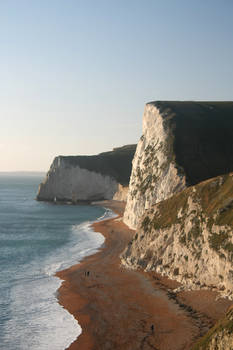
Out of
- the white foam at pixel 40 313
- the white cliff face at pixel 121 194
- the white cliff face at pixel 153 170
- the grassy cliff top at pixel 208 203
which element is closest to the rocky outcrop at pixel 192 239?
the grassy cliff top at pixel 208 203

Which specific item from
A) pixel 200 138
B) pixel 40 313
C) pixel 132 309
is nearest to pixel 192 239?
pixel 132 309

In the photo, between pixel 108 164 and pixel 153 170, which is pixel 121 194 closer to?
pixel 108 164

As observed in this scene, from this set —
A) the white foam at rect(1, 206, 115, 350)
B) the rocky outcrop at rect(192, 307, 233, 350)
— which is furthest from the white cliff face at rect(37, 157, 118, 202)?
the rocky outcrop at rect(192, 307, 233, 350)

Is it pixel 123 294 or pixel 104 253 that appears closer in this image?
pixel 123 294

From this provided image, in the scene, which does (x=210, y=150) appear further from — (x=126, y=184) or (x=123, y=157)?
(x=123, y=157)

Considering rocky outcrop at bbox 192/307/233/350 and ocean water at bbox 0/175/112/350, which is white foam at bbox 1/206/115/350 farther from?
rocky outcrop at bbox 192/307/233/350

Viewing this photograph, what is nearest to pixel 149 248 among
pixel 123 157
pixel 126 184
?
pixel 126 184
